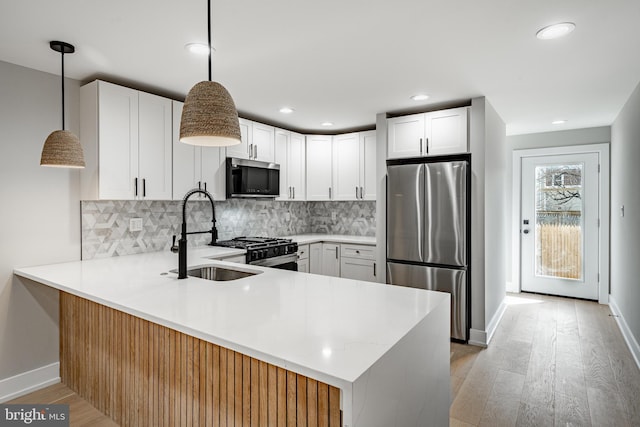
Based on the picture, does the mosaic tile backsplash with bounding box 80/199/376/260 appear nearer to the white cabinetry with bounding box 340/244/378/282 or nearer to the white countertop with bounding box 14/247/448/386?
the white countertop with bounding box 14/247/448/386

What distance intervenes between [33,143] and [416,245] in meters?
3.37

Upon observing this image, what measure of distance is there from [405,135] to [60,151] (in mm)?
3004

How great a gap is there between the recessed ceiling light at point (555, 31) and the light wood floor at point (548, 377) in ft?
7.74

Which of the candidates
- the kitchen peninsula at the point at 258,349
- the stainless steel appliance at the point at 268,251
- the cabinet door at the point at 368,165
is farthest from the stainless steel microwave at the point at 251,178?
the kitchen peninsula at the point at 258,349

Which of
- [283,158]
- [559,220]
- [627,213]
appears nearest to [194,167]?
[283,158]

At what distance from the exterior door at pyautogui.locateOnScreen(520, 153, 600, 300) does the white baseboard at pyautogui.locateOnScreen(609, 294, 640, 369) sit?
0.49 metres

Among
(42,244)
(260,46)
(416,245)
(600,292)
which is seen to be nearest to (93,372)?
(42,244)

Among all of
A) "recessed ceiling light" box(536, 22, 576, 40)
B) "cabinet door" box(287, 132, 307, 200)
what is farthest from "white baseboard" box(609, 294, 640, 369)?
"cabinet door" box(287, 132, 307, 200)

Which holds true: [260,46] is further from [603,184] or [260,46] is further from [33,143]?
[603,184]

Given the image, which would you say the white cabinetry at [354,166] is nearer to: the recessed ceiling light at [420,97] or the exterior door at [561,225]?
the recessed ceiling light at [420,97]

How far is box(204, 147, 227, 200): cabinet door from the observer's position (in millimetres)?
3490

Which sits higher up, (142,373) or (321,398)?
(321,398)

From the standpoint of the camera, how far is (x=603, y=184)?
4797 millimetres

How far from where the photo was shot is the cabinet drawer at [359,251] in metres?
4.23
